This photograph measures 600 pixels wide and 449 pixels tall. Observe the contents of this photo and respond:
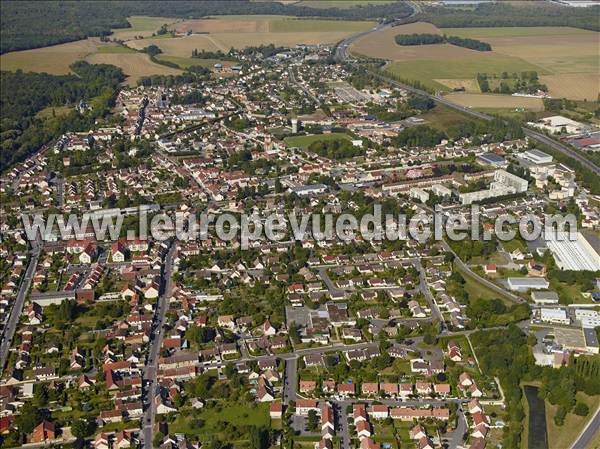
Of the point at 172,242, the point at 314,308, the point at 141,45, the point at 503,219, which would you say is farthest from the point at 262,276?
the point at 141,45

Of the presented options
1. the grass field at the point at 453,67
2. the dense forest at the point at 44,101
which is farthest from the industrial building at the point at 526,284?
the grass field at the point at 453,67

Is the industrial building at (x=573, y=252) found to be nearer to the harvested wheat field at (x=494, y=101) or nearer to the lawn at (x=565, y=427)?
the lawn at (x=565, y=427)

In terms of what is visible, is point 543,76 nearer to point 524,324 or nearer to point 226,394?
point 524,324

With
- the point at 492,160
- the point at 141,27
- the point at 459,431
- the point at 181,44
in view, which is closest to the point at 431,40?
the point at 181,44

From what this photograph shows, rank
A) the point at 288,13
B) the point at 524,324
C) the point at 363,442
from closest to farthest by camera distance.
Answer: the point at 363,442, the point at 524,324, the point at 288,13

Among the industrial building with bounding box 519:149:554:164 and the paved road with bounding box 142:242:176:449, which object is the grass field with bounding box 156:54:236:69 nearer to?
the industrial building with bounding box 519:149:554:164

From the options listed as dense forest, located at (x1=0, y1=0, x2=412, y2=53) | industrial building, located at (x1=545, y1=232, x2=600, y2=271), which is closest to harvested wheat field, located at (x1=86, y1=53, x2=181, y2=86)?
dense forest, located at (x1=0, y1=0, x2=412, y2=53)
